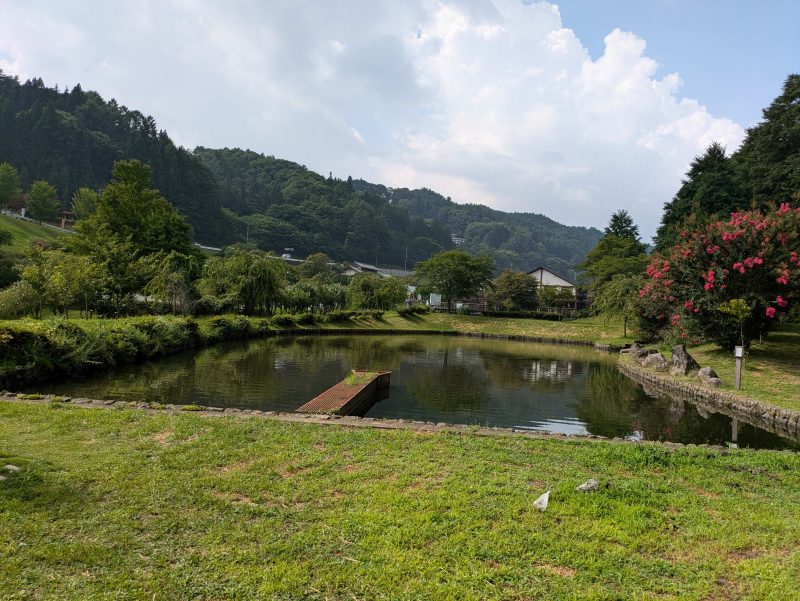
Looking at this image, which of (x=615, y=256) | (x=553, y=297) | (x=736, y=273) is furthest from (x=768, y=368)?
(x=553, y=297)

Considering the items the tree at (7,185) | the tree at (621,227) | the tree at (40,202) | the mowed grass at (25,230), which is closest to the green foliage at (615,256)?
the tree at (621,227)

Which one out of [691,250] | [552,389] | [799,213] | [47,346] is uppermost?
[799,213]

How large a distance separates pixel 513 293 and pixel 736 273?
137 feet

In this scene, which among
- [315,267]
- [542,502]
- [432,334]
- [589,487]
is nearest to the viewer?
[542,502]

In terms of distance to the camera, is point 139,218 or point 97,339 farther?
point 139,218

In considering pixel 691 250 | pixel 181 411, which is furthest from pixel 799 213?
pixel 181 411

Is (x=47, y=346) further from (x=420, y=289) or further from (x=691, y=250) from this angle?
(x=420, y=289)

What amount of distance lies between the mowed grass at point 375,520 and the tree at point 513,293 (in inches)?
2058

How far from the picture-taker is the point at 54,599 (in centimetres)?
297

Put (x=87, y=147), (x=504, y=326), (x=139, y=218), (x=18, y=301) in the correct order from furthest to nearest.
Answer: (x=87, y=147) < (x=504, y=326) < (x=139, y=218) < (x=18, y=301)

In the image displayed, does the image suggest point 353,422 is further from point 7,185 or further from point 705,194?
point 7,185

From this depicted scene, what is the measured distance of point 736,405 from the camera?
1247 centimetres

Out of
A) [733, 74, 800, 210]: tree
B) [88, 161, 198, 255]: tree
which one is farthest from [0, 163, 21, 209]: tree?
[733, 74, 800, 210]: tree

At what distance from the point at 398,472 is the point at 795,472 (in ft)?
17.8
